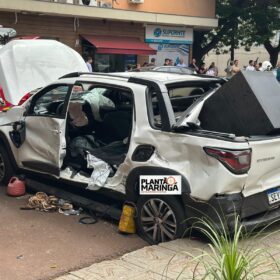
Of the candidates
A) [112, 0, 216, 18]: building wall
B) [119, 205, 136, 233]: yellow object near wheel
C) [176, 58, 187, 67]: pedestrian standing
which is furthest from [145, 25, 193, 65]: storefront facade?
[119, 205, 136, 233]: yellow object near wheel

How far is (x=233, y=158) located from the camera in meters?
4.33

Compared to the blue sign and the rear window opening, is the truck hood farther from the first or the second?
the blue sign

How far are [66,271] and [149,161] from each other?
1311 mm

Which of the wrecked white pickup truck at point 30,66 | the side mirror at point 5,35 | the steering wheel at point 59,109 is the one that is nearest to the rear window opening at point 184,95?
the steering wheel at point 59,109

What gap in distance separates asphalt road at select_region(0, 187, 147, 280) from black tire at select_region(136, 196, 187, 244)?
5.9 inches

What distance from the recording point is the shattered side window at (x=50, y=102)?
20.4 ft

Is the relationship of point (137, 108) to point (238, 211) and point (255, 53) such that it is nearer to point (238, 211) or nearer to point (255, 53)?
point (238, 211)

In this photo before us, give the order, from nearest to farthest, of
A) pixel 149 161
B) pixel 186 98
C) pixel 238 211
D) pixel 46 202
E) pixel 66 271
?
pixel 66 271
pixel 238 211
pixel 149 161
pixel 186 98
pixel 46 202

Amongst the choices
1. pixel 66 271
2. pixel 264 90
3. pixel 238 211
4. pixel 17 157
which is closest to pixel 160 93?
pixel 264 90

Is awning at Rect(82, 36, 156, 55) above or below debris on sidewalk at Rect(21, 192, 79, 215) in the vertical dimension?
above

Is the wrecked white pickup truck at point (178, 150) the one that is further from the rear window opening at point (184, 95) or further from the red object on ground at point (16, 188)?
the red object on ground at point (16, 188)

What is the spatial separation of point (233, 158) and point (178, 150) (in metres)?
0.54

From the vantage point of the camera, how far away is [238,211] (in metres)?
4.48

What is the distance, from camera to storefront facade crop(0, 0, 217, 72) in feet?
62.2
